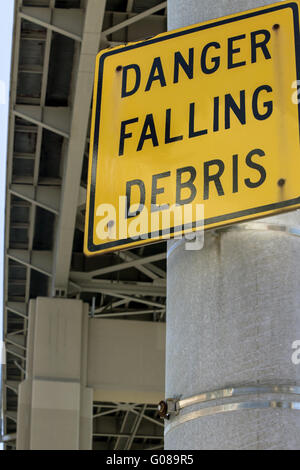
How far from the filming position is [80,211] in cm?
2417

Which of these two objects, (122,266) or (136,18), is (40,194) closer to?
(122,266)

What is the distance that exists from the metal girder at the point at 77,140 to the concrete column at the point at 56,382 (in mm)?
942

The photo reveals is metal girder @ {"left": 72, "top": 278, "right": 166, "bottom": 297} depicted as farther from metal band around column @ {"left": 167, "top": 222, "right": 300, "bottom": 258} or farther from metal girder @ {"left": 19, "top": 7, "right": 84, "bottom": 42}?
metal band around column @ {"left": 167, "top": 222, "right": 300, "bottom": 258}

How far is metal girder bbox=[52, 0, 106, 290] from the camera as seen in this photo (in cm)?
1633

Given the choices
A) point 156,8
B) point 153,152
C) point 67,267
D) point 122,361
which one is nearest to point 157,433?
point 122,361

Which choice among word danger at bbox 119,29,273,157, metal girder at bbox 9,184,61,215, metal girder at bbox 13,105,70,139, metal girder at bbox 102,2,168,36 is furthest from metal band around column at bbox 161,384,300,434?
metal girder at bbox 9,184,61,215

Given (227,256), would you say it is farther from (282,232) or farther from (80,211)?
(80,211)

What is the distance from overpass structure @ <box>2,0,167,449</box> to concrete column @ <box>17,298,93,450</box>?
30 millimetres

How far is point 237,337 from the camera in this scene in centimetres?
307

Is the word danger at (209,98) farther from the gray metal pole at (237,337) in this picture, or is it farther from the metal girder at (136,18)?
the metal girder at (136,18)

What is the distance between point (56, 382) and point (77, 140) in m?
7.86

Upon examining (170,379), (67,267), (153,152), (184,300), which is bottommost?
(170,379)

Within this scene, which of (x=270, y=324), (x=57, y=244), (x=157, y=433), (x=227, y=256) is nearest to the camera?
(x=270, y=324)

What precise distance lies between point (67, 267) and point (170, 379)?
70.4 feet
